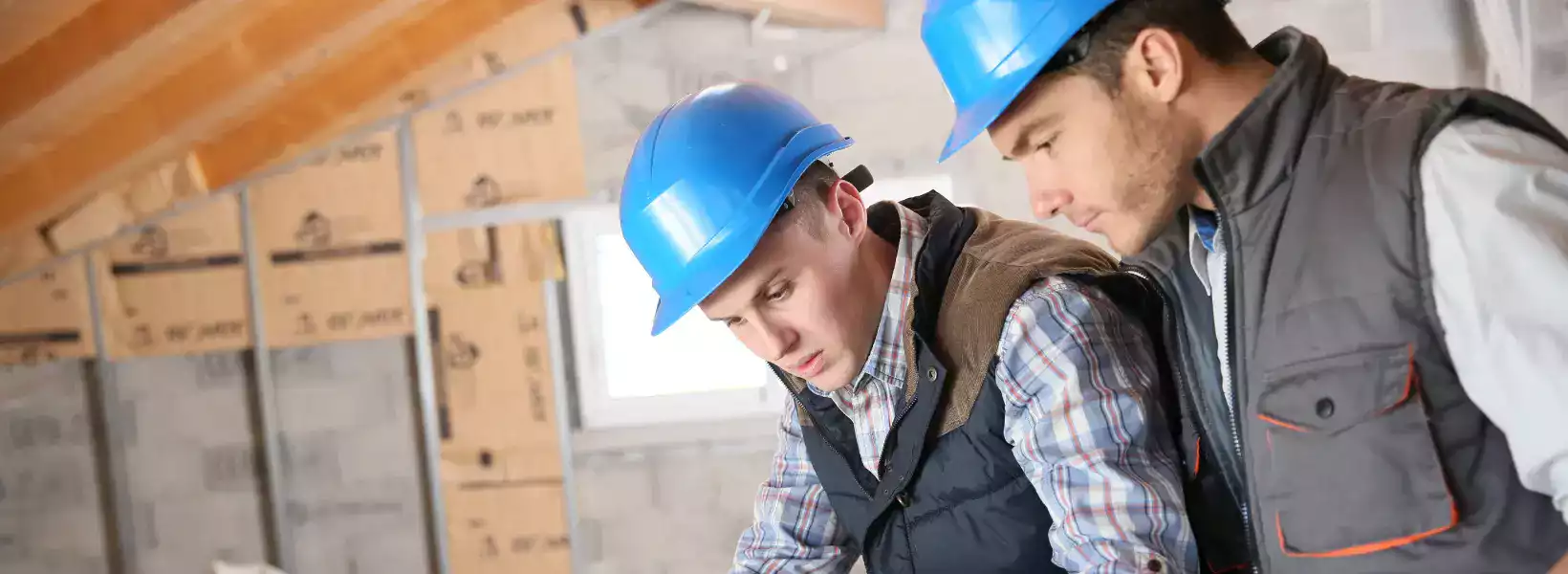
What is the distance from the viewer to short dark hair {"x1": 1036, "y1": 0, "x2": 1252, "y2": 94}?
3.08ft

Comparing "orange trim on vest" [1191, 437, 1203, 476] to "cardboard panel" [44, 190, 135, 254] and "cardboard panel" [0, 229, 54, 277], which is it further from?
"cardboard panel" [0, 229, 54, 277]

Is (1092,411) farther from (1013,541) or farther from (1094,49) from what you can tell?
(1094,49)

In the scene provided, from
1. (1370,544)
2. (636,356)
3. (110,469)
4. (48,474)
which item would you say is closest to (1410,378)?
(1370,544)

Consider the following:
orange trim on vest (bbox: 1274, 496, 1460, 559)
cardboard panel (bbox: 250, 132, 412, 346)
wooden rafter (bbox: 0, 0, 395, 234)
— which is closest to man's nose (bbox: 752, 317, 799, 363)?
orange trim on vest (bbox: 1274, 496, 1460, 559)

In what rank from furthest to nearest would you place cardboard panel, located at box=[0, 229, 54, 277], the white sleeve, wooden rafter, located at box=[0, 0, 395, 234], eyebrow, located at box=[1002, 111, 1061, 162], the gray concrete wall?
1. the gray concrete wall
2. cardboard panel, located at box=[0, 229, 54, 277]
3. wooden rafter, located at box=[0, 0, 395, 234]
4. eyebrow, located at box=[1002, 111, 1061, 162]
5. the white sleeve

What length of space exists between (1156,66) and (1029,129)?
0.13 m

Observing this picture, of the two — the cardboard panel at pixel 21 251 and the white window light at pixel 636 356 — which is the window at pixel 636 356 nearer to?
the white window light at pixel 636 356

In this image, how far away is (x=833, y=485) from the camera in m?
1.38

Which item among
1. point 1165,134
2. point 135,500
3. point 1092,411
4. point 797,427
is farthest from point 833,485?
point 135,500

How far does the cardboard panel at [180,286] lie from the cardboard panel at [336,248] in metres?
0.10

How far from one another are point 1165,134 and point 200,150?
294 cm

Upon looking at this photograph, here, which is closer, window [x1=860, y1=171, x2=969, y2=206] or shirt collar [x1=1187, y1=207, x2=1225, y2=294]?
shirt collar [x1=1187, y1=207, x2=1225, y2=294]

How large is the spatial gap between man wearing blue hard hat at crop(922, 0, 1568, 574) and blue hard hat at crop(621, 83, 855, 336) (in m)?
0.26

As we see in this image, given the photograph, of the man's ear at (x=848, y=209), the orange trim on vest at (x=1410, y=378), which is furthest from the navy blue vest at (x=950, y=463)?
the orange trim on vest at (x=1410, y=378)
